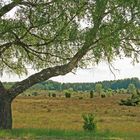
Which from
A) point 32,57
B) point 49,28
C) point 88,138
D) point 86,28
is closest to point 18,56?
point 32,57

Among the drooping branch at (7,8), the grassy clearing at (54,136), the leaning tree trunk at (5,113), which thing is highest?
the drooping branch at (7,8)

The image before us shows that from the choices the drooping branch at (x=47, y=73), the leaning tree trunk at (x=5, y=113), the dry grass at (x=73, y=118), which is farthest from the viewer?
the dry grass at (x=73, y=118)

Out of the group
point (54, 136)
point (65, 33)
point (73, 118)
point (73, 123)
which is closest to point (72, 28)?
point (65, 33)

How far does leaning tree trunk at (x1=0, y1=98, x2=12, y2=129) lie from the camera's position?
74.3 feet

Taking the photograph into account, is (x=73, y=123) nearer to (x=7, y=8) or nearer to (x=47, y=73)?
(x=47, y=73)

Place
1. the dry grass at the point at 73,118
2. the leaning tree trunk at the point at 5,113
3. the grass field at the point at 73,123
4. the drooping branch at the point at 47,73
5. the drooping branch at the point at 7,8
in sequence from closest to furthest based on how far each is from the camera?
the grass field at the point at 73,123 < the drooping branch at the point at 7,8 < the drooping branch at the point at 47,73 < the leaning tree trunk at the point at 5,113 < the dry grass at the point at 73,118

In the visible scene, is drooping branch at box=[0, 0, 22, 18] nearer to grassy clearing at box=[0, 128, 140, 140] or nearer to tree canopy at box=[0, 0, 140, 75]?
tree canopy at box=[0, 0, 140, 75]

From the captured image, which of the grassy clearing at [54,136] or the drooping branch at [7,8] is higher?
the drooping branch at [7,8]

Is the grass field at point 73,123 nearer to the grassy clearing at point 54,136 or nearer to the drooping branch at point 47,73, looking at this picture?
the grassy clearing at point 54,136

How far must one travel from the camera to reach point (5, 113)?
2281 cm

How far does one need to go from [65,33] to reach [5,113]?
485 centimetres

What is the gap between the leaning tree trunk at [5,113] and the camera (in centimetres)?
2264

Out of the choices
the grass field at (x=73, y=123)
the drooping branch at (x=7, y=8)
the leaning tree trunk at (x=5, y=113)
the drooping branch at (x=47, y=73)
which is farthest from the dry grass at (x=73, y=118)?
the drooping branch at (x=7, y=8)

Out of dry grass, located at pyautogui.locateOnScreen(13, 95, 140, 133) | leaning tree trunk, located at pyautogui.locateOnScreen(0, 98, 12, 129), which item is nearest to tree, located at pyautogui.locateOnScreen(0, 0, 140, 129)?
leaning tree trunk, located at pyautogui.locateOnScreen(0, 98, 12, 129)
